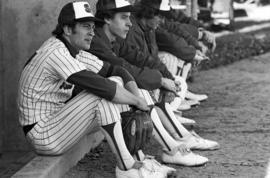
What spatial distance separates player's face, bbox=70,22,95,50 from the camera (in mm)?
4852

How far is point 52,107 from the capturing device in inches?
195

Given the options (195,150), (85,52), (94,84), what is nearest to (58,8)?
(85,52)

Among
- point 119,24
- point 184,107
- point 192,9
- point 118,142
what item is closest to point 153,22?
point 119,24

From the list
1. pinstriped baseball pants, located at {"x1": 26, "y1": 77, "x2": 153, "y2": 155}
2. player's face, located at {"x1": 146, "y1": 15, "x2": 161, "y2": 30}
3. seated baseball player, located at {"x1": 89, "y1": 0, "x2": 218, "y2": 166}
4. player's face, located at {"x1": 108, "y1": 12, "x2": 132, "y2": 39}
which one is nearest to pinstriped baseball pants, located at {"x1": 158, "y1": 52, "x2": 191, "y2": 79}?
player's face, located at {"x1": 146, "y1": 15, "x2": 161, "y2": 30}

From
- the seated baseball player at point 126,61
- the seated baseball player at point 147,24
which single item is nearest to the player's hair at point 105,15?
the seated baseball player at point 126,61

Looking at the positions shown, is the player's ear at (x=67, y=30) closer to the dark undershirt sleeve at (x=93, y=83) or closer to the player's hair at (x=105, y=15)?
the dark undershirt sleeve at (x=93, y=83)

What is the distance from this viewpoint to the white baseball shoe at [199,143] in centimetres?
578

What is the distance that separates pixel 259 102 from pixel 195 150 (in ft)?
7.23

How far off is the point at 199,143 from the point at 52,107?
1.48m

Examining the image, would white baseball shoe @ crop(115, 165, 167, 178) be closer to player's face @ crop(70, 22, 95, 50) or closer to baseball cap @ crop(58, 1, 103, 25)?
player's face @ crop(70, 22, 95, 50)

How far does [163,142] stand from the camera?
5.30 metres

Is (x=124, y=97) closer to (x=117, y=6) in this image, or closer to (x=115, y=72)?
(x=115, y=72)

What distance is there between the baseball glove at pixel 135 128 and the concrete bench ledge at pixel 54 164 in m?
0.50

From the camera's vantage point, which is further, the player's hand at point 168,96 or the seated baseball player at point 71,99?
the player's hand at point 168,96
